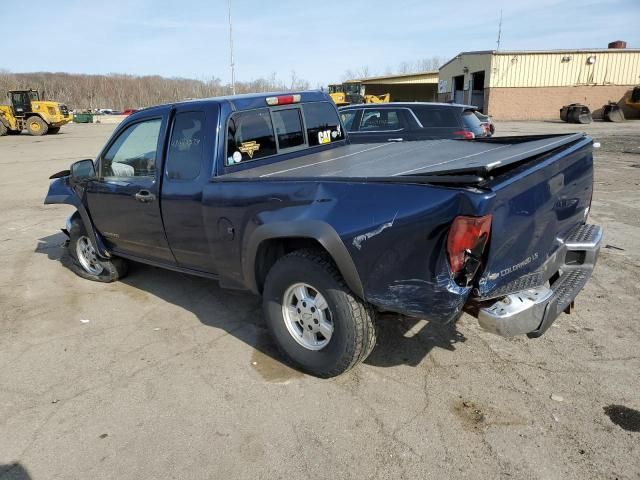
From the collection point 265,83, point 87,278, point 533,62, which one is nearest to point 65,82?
point 265,83

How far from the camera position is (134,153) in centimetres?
443

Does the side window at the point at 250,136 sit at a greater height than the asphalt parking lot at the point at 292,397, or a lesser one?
greater

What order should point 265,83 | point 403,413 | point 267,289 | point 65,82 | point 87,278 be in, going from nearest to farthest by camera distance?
point 403,413, point 267,289, point 87,278, point 265,83, point 65,82

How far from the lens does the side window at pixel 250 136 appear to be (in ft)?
12.2

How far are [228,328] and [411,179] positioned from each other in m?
2.31

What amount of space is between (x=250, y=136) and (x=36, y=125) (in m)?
33.9

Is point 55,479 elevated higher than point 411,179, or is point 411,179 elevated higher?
point 411,179

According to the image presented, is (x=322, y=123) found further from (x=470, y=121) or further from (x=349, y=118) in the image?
(x=470, y=121)

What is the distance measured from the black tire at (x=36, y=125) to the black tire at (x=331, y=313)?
3451cm

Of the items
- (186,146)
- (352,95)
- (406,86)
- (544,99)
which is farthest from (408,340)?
(406,86)

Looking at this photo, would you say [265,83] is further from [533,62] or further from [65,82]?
[533,62]

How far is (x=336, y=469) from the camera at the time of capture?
254cm

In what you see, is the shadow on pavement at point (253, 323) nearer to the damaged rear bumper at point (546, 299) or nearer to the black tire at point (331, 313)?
the black tire at point (331, 313)

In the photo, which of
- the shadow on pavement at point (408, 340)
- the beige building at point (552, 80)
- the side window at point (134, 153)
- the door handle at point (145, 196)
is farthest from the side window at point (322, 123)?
the beige building at point (552, 80)
